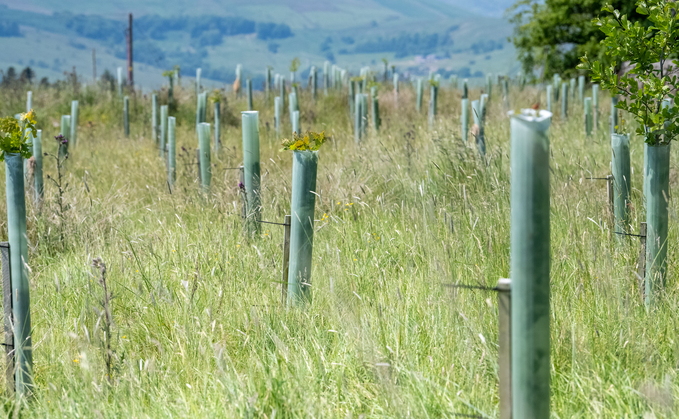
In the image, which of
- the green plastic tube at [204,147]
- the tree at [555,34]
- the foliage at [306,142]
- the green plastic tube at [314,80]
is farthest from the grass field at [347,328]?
the tree at [555,34]

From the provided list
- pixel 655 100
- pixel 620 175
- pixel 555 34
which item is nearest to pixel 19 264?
pixel 655 100

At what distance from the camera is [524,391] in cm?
138

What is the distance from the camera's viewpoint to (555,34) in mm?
20875

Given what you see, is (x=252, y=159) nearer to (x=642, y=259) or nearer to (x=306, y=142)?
(x=306, y=142)

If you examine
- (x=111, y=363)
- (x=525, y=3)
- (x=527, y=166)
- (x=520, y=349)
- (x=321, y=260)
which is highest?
(x=525, y=3)

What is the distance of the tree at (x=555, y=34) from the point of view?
20.0 metres

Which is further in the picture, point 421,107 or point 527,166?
point 421,107

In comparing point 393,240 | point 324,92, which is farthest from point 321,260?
point 324,92

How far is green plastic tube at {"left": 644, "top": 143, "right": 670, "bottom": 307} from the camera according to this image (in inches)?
101

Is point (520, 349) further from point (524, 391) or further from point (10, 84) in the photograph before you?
point (10, 84)

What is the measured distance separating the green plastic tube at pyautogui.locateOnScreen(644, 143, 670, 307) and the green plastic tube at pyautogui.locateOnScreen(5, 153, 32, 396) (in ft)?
7.96

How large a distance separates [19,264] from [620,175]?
2.80m

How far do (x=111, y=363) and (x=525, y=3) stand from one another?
21894 mm

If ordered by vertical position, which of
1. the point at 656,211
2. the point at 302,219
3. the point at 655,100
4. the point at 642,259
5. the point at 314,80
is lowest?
the point at 642,259
